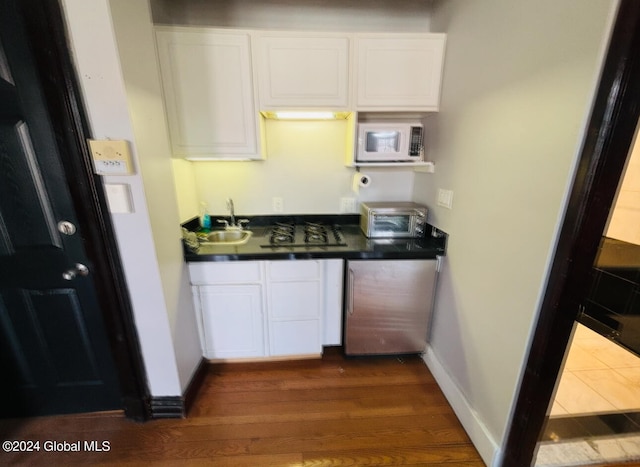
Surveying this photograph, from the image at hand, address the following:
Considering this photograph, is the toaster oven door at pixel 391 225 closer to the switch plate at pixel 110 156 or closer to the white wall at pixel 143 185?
the white wall at pixel 143 185

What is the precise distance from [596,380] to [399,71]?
2.46 meters

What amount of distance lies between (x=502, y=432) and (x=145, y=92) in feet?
7.64

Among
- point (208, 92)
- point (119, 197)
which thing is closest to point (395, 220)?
point (208, 92)

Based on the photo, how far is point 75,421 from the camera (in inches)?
58.9

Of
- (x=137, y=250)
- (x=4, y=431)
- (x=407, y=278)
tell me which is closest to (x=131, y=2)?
(x=137, y=250)

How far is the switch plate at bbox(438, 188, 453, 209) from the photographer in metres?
1.60

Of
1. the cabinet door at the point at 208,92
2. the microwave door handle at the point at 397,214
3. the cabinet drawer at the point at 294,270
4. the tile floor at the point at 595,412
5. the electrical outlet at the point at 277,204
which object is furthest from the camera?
the electrical outlet at the point at 277,204

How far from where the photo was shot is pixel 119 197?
117cm

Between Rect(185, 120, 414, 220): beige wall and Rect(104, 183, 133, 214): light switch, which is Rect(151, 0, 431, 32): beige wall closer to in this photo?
Rect(185, 120, 414, 220): beige wall

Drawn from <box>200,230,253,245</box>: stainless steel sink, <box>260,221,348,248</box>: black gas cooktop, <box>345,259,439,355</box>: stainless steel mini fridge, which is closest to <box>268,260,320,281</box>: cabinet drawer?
<box>260,221,348,248</box>: black gas cooktop

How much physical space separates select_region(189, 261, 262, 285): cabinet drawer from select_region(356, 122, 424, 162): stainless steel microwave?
1.01 m

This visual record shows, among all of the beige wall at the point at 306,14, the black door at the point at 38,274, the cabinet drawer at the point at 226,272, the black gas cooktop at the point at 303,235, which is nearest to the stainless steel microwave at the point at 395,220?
the black gas cooktop at the point at 303,235

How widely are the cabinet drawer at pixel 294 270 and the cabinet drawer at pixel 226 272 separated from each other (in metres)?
0.09

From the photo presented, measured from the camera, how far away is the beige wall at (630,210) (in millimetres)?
1570
